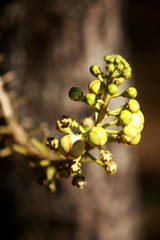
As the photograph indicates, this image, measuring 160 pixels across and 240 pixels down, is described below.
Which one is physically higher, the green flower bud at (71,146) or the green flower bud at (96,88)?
the green flower bud at (96,88)

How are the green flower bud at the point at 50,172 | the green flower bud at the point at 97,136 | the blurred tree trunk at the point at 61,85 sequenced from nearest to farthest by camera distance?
the green flower bud at the point at 97,136 → the green flower bud at the point at 50,172 → the blurred tree trunk at the point at 61,85

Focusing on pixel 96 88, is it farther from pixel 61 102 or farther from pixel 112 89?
pixel 61 102

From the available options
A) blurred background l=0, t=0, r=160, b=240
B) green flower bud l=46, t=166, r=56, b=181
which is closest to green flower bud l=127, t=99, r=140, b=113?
green flower bud l=46, t=166, r=56, b=181

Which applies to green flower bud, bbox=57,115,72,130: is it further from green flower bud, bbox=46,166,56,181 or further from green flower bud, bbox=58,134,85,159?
green flower bud, bbox=46,166,56,181

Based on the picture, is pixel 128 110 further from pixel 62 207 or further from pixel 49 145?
pixel 62 207

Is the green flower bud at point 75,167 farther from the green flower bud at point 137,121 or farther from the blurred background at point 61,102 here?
the blurred background at point 61,102

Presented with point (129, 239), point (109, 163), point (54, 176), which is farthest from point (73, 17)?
point (129, 239)

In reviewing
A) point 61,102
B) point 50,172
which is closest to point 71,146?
point 50,172

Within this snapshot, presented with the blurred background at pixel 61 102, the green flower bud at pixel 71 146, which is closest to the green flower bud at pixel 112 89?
the green flower bud at pixel 71 146
